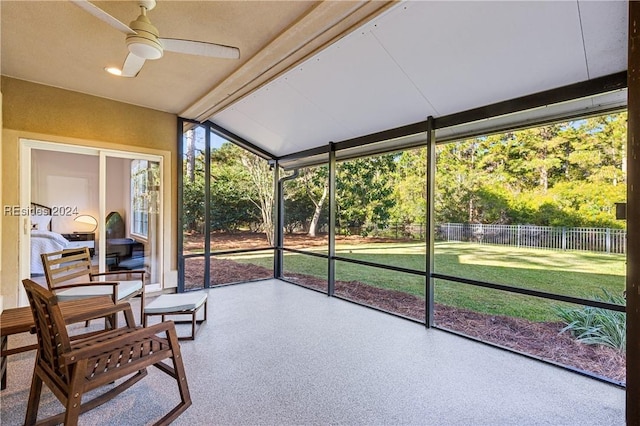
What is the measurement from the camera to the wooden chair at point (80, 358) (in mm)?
1528

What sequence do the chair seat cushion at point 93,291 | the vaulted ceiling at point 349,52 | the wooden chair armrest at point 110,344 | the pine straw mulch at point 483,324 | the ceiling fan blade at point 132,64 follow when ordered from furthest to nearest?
the pine straw mulch at point 483,324 < the chair seat cushion at point 93,291 < the ceiling fan blade at point 132,64 < the vaulted ceiling at point 349,52 < the wooden chair armrest at point 110,344

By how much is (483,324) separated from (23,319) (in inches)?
193

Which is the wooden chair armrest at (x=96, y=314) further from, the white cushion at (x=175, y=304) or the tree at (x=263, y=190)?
the tree at (x=263, y=190)

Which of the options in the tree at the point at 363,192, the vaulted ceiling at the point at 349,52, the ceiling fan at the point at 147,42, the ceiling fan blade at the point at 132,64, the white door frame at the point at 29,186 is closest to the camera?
the ceiling fan at the point at 147,42

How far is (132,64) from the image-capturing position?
237 cm

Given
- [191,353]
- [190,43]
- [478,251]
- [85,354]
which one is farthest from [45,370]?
[478,251]

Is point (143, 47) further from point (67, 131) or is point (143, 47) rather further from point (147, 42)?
point (67, 131)

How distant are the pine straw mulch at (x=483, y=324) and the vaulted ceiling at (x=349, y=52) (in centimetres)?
248

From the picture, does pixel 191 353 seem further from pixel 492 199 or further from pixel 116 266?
pixel 492 199

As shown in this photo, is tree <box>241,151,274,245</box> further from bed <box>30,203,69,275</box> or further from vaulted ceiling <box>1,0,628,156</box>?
bed <box>30,203,69,275</box>

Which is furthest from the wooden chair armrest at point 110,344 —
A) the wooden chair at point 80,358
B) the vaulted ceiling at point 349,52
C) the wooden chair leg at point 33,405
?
the vaulted ceiling at point 349,52

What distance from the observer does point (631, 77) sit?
1.29 meters

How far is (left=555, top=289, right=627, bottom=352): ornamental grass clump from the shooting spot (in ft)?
9.96

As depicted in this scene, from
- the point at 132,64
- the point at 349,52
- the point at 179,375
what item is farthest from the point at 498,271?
the point at 132,64
